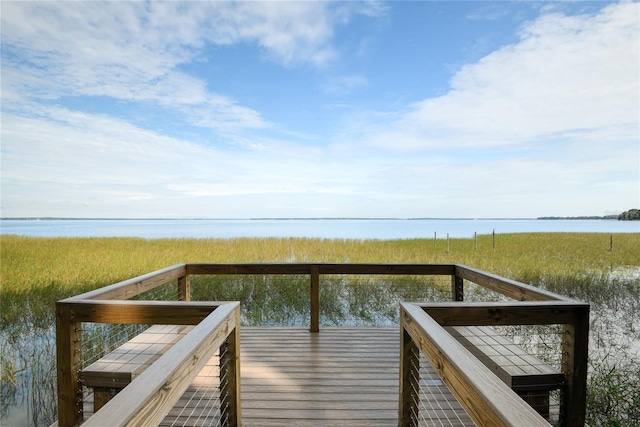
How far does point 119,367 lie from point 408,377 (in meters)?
2.10

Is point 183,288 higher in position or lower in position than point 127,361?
higher

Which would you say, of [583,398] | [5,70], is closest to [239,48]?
[5,70]

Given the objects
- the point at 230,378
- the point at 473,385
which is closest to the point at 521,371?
the point at 473,385

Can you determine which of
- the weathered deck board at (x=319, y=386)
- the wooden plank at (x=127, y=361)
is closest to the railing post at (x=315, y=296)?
the weathered deck board at (x=319, y=386)

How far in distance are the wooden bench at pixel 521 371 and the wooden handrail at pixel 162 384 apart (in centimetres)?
203

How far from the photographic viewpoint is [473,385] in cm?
87

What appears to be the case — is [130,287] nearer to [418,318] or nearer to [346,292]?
[418,318]

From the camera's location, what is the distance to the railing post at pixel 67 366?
2.00 meters

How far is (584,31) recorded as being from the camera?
292 inches

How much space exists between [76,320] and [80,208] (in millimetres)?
26747

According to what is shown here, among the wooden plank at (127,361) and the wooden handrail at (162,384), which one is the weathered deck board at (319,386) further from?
the wooden handrail at (162,384)

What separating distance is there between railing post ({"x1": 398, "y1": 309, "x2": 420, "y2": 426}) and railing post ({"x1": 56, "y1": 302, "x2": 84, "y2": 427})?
219 centimetres

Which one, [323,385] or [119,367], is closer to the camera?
[119,367]

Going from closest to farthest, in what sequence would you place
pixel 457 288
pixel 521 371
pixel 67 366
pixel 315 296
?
pixel 67 366 < pixel 521 371 < pixel 457 288 < pixel 315 296
